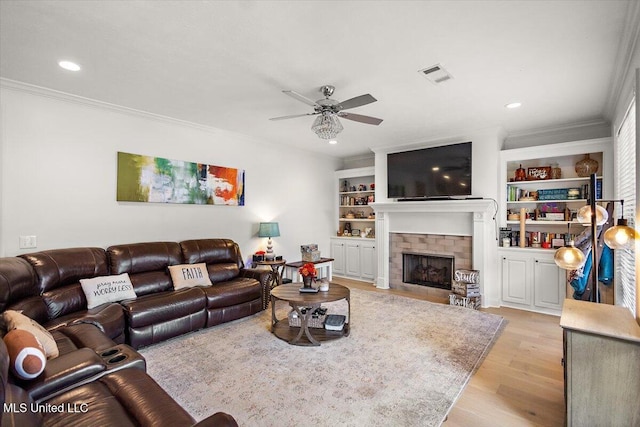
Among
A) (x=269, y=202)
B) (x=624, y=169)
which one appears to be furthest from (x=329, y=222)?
(x=624, y=169)

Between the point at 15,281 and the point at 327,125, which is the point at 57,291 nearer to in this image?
the point at 15,281

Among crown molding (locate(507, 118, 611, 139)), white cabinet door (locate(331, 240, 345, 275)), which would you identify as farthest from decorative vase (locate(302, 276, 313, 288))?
crown molding (locate(507, 118, 611, 139))

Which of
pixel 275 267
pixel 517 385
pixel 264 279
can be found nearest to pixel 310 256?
pixel 275 267

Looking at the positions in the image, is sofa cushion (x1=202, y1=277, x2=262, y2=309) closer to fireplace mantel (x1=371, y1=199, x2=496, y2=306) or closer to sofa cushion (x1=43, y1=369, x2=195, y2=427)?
sofa cushion (x1=43, y1=369, x2=195, y2=427)

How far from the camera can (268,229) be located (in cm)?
501

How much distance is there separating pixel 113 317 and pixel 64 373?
4.09 feet

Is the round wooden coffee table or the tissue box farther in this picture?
the tissue box

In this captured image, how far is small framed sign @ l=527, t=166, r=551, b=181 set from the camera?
14.5ft

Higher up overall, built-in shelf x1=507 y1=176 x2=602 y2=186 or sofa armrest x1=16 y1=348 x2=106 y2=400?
built-in shelf x1=507 y1=176 x2=602 y2=186

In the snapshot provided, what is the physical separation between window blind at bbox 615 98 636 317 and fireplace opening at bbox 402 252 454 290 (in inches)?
84.3

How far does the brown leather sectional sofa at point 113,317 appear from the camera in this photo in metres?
1.39

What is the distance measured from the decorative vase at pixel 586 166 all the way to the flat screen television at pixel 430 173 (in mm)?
1369

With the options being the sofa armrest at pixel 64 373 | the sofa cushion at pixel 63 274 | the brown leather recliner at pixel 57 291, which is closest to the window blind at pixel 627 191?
the sofa armrest at pixel 64 373

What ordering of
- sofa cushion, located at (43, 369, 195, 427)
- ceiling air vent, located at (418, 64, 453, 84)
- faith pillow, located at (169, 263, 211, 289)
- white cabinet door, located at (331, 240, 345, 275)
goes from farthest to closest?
white cabinet door, located at (331, 240, 345, 275) < faith pillow, located at (169, 263, 211, 289) < ceiling air vent, located at (418, 64, 453, 84) < sofa cushion, located at (43, 369, 195, 427)
